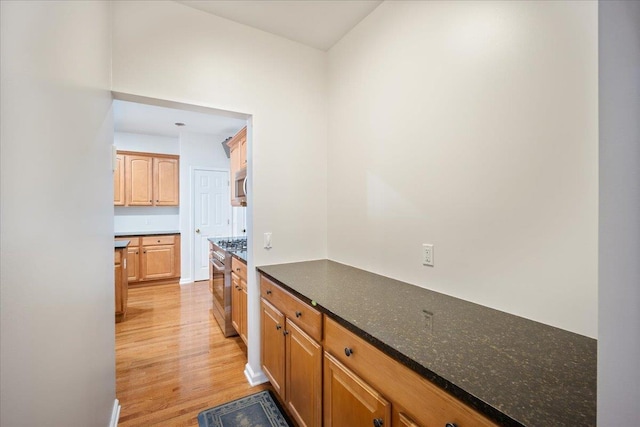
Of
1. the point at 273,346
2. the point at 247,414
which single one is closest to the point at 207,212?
the point at 273,346

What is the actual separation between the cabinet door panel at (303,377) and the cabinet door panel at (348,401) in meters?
0.07

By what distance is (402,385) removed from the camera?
91 centimetres

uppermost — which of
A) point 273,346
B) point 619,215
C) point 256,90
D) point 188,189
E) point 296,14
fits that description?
point 296,14

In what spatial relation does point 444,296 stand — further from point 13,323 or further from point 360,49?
point 360,49

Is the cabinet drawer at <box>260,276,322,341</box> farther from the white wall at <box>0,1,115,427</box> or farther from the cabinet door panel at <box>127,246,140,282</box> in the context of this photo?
the cabinet door panel at <box>127,246,140,282</box>

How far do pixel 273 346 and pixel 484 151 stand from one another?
1.73 m

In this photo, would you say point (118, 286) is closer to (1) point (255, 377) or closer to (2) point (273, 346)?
(1) point (255, 377)

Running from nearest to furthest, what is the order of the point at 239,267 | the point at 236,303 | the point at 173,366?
the point at 173,366 → the point at 239,267 → the point at 236,303

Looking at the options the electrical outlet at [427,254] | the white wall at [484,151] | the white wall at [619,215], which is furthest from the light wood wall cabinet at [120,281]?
the white wall at [619,215]

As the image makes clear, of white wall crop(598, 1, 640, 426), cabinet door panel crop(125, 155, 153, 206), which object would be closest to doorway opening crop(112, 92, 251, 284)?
cabinet door panel crop(125, 155, 153, 206)

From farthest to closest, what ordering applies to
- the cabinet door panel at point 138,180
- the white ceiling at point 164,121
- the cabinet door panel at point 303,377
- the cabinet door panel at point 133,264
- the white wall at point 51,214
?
the cabinet door panel at point 138,180 → the cabinet door panel at point 133,264 → the white ceiling at point 164,121 → the cabinet door panel at point 303,377 → the white wall at point 51,214

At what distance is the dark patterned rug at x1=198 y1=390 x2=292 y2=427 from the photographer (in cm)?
177

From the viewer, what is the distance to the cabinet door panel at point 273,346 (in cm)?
180

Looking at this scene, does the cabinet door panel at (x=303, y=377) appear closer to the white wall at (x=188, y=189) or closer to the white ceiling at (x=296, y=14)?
the white ceiling at (x=296, y=14)
